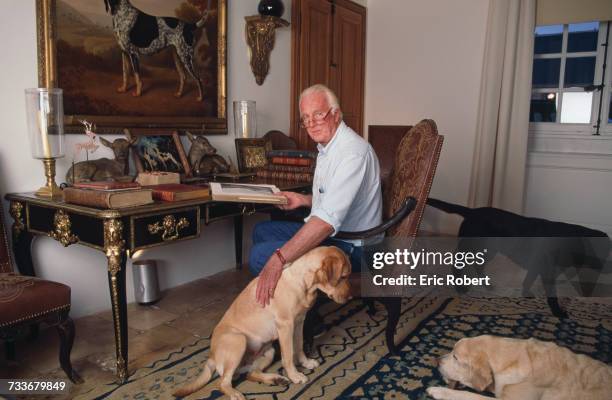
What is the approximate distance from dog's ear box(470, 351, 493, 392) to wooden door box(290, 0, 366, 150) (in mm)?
2790

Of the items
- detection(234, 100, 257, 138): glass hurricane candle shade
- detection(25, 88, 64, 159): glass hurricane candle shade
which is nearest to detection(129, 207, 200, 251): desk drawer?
detection(25, 88, 64, 159): glass hurricane candle shade

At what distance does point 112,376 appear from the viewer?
2.12 meters

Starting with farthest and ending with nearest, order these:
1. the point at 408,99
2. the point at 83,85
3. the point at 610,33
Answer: the point at 408,99 < the point at 610,33 < the point at 83,85

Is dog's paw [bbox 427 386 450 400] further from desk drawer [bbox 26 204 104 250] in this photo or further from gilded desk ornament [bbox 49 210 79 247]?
gilded desk ornament [bbox 49 210 79 247]

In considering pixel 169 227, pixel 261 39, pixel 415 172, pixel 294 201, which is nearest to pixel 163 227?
pixel 169 227

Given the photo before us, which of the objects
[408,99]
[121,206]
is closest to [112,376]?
[121,206]

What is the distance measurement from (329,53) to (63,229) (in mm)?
3183

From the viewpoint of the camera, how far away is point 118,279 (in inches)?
78.7

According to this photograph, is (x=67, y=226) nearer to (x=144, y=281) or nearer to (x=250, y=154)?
(x=144, y=281)

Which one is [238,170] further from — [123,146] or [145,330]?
[145,330]

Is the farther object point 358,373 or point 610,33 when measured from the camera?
point 610,33

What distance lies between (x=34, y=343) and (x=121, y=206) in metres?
1.06

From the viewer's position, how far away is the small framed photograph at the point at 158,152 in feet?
9.00

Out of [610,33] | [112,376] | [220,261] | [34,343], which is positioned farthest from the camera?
[610,33]
